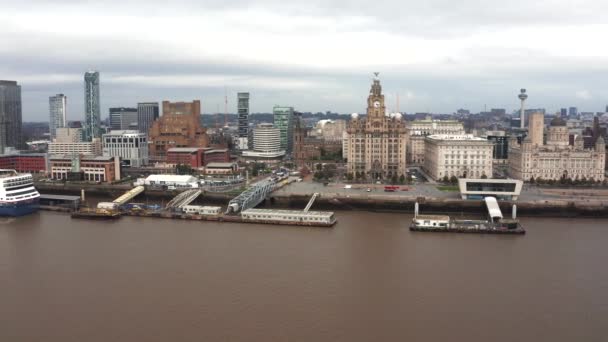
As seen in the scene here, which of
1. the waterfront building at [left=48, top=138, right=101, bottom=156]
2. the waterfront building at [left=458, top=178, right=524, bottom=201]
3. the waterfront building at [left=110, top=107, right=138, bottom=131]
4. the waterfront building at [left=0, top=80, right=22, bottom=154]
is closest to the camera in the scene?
the waterfront building at [left=458, top=178, right=524, bottom=201]

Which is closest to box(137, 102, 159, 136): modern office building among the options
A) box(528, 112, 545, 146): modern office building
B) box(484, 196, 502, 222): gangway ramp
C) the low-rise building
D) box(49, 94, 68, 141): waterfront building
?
box(49, 94, 68, 141): waterfront building

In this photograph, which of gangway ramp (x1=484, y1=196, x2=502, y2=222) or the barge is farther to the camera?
gangway ramp (x1=484, y1=196, x2=502, y2=222)

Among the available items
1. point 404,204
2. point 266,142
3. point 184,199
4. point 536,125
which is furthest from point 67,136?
point 536,125

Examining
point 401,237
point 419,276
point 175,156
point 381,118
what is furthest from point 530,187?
point 175,156

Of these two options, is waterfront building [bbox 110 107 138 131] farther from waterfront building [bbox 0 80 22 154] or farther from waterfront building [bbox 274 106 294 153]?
waterfront building [bbox 274 106 294 153]

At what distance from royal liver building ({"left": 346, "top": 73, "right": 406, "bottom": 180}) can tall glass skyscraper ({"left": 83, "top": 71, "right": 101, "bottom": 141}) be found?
130 ft

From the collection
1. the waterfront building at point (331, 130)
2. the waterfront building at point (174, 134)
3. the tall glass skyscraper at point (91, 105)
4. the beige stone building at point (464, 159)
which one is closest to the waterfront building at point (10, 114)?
the tall glass skyscraper at point (91, 105)

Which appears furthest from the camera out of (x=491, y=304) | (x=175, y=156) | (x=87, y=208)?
(x=175, y=156)

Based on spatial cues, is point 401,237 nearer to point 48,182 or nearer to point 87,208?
point 87,208

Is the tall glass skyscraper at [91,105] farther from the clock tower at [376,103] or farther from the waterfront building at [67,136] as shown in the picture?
the clock tower at [376,103]

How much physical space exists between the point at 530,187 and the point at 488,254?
14783 millimetres

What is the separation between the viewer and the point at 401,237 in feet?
66.5

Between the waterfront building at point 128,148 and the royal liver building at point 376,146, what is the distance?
18.0 meters

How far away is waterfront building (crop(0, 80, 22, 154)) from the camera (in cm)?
5350
